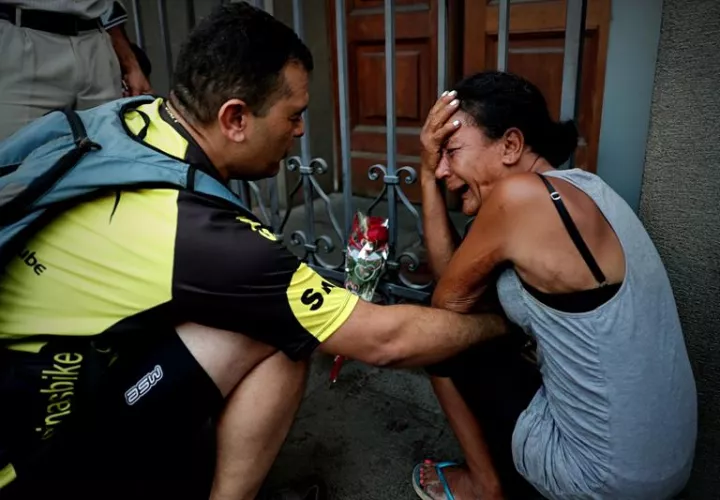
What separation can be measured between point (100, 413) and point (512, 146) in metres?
1.37

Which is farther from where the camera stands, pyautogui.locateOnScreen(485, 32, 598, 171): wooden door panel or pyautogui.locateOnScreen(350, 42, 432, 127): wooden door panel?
pyautogui.locateOnScreen(350, 42, 432, 127): wooden door panel

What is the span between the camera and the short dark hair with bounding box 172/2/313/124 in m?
1.64

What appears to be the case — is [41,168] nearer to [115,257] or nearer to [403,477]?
[115,257]

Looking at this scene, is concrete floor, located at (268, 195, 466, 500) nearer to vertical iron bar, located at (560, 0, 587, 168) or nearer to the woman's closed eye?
the woman's closed eye

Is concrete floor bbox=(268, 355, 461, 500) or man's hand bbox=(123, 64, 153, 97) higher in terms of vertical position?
man's hand bbox=(123, 64, 153, 97)

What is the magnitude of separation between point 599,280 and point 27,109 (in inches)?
89.1

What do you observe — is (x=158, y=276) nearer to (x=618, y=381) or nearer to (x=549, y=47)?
(x=618, y=381)

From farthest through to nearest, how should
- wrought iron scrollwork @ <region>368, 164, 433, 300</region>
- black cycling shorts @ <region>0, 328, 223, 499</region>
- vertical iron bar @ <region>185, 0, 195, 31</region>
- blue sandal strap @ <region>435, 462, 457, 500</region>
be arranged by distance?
vertical iron bar @ <region>185, 0, 195, 31</region> < wrought iron scrollwork @ <region>368, 164, 433, 300</region> < blue sandal strap @ <region>435, 462, 457, 500</region> < black cycling shorts @ <region>0, 328, 223, 499</region>

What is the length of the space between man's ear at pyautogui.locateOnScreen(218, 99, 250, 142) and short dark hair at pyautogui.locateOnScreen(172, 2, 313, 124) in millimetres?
18

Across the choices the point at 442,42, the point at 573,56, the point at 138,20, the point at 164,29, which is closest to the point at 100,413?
the point at 442,42

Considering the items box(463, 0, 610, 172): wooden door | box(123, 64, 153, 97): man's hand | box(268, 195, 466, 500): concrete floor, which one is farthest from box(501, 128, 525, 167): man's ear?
box(123, 64, 153, 97): man's hand

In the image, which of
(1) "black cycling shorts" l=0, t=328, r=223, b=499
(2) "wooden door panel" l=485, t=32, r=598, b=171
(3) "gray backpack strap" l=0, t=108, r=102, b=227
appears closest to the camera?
(3) "gray backpack strap" l=0, t=108, r=102, b=227

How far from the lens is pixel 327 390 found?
2.72 m

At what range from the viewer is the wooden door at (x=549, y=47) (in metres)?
3.23
